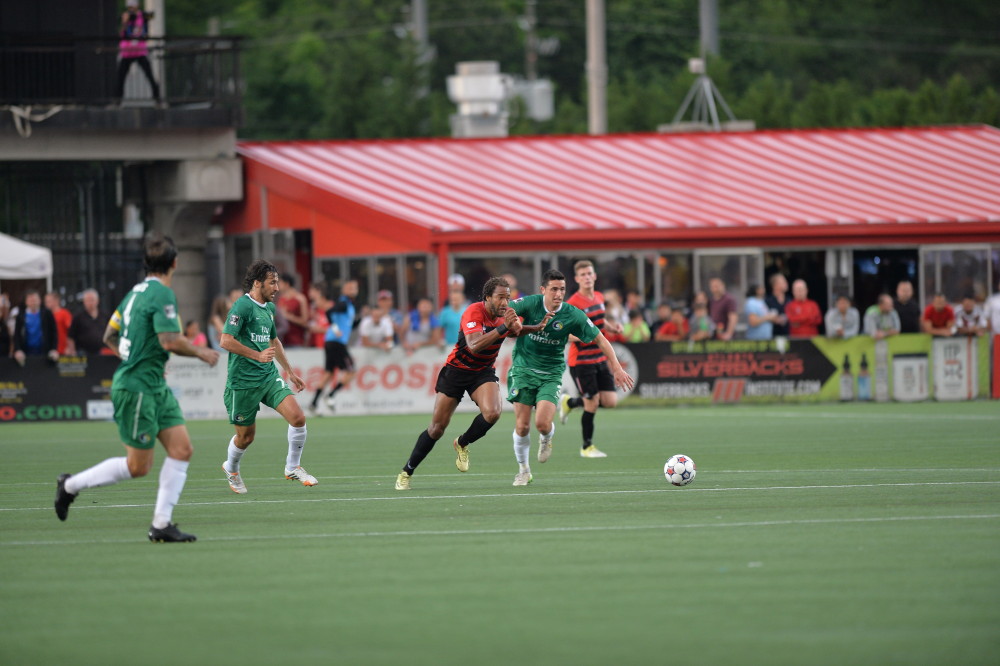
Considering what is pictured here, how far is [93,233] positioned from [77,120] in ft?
10.4

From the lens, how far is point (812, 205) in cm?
2853

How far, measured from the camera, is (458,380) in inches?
512

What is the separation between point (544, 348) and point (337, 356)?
9906 mm

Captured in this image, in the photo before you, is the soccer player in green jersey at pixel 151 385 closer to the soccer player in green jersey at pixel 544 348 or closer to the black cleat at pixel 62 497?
the black cleat at pixel 62 497

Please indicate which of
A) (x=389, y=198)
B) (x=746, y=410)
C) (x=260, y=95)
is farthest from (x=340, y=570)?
(x=260, y=95)

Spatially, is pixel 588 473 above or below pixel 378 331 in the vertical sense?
below

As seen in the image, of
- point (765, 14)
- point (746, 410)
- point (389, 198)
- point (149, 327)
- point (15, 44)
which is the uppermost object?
point (765, 14)

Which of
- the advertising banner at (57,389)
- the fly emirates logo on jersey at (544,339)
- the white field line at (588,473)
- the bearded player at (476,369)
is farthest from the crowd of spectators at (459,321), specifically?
the bearded player at (476,369)

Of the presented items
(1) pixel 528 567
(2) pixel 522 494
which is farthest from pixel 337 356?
(1) pixel 528 567

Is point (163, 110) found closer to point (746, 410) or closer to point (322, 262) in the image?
point (322, 262)

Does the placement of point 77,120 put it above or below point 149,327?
above

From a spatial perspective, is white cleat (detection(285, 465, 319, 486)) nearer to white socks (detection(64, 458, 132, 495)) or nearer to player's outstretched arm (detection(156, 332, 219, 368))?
white socks (detection(64, 458, 132, 495))

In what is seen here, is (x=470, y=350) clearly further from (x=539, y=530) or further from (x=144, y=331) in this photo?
(x=144, y=331)

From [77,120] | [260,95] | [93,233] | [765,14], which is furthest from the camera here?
[765,14]
